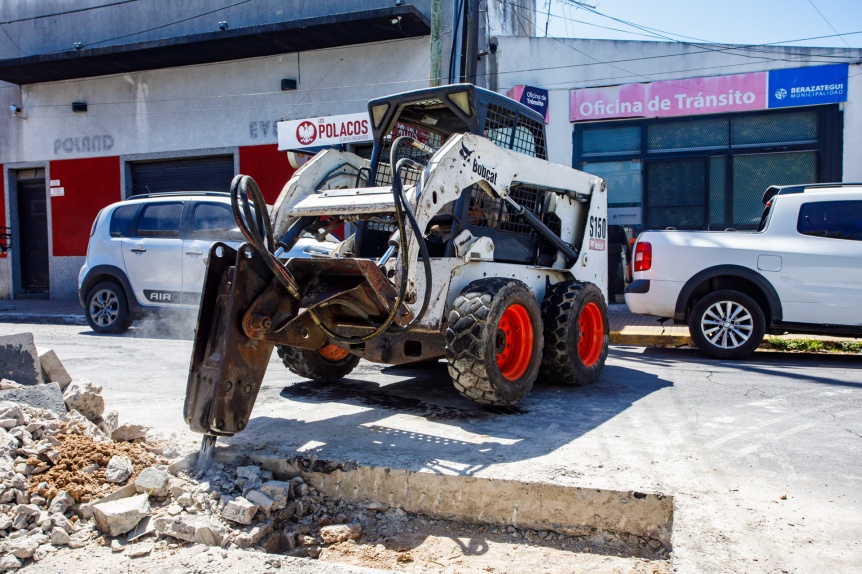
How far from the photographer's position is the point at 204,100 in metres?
16.7

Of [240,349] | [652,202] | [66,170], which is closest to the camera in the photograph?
[240,349]

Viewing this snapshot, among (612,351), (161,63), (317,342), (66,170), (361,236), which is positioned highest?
(161,63)

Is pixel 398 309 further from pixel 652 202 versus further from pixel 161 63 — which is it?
pixel 161 63

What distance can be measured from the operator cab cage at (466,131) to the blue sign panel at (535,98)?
23.8 feet

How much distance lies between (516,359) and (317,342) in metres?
1.63

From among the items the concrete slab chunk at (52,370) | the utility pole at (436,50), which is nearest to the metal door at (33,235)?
the utility pole at (436,50)

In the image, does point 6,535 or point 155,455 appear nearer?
point 6,535

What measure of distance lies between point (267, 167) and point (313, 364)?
1064 cm

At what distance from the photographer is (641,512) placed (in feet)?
11.6

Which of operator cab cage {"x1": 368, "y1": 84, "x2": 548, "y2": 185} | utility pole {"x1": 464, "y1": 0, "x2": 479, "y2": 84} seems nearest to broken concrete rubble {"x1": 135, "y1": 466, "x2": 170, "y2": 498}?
operator cab cage {"x1": 368, "y1": 84, "x2": 548, "y2": 185}

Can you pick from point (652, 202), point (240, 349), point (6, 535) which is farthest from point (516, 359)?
point (652, 202)

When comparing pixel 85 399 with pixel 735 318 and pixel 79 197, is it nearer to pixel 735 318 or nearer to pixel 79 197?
pixel 735 318

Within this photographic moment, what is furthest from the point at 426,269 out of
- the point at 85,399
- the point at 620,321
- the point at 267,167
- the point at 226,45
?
the point at 226,45

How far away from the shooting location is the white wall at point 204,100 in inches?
600
